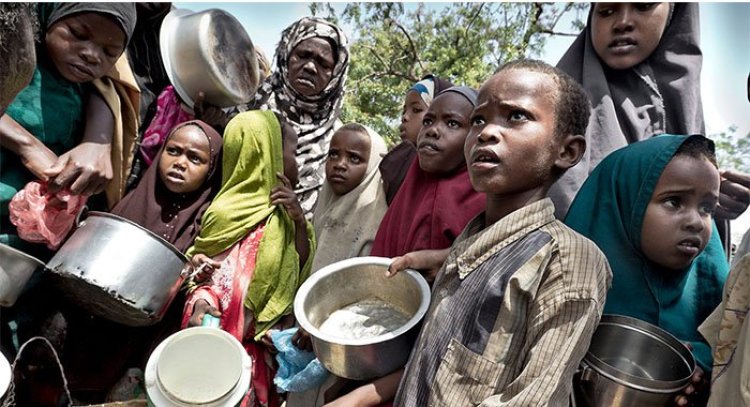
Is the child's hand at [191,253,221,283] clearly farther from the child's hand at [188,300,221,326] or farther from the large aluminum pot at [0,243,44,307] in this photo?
the large aluminum pot at [0,243,44,307]

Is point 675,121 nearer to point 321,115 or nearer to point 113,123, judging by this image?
point 321,115

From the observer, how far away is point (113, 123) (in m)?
2.46

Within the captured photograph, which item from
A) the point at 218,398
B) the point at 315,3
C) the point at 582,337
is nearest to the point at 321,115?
the point at 218,398

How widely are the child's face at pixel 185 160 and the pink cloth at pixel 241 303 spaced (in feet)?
1.26

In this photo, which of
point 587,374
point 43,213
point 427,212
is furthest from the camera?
point 43,213

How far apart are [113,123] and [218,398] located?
4.69ft

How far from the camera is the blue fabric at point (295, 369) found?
1.80 m

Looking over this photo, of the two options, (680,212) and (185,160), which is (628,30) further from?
(185,160)

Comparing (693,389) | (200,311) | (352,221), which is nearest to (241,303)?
(200,311)

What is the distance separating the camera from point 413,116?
288cm

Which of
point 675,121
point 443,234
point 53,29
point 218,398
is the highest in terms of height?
point 53,29

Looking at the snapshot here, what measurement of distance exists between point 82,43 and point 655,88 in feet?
7.97

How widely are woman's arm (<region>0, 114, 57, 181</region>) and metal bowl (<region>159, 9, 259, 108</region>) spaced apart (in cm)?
86

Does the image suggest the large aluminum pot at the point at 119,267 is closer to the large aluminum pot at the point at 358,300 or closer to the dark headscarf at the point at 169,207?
the dark headscarf at the point at 169,207
